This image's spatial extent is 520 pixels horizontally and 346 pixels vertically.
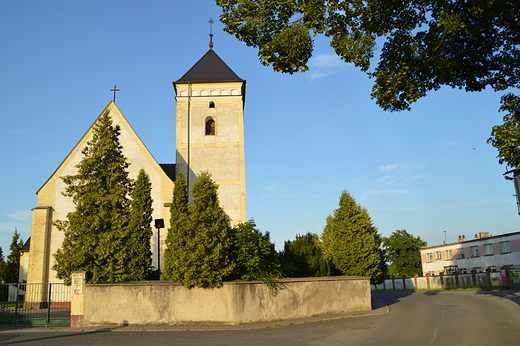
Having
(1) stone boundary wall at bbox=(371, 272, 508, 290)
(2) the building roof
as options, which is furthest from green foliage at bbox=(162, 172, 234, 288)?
(1) stone boundary wall at bbox=(371, 272, 508, 290)

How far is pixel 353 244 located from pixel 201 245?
7.89m

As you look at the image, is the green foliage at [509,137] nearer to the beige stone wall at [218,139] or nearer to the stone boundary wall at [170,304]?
the stone boundary wall at [170,304]

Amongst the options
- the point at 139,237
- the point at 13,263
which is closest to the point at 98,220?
the point at 139,237

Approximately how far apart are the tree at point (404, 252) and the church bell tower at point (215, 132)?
47.3 meters

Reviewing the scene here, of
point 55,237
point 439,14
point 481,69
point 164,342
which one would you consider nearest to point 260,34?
point 439,14

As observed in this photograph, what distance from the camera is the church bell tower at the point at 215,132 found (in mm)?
28234

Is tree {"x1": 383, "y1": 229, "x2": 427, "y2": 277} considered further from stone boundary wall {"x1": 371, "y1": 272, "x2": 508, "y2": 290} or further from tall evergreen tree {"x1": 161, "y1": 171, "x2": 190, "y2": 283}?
tall evergreen tree {"x1": 161, "y1": 171, "x2": 190, "y2": 283}

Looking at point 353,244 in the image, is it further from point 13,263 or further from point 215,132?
point 13,263

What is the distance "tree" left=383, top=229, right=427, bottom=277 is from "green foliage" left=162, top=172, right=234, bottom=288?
192 feet

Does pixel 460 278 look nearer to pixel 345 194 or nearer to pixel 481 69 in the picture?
pixel 345 194

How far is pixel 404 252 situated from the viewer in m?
70.0

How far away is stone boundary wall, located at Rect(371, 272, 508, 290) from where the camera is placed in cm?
3666

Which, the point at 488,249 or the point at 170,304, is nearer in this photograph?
the point at 170,304

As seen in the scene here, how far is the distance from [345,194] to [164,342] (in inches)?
476
